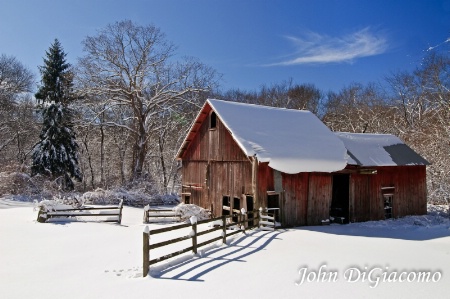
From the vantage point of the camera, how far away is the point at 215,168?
2061 cm

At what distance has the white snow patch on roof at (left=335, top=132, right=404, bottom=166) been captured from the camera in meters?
20.9

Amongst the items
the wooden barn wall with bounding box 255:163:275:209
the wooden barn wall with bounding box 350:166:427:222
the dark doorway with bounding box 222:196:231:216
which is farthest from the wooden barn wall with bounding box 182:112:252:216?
the wooden barn wall with bounding box 350:166:427:222

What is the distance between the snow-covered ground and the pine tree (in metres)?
18.8

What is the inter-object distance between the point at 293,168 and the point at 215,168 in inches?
211

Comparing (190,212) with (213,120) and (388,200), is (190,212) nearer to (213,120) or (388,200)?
(213,120)

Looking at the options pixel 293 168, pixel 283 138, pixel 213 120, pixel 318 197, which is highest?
pixel 213 120

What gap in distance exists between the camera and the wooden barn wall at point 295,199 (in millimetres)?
17656

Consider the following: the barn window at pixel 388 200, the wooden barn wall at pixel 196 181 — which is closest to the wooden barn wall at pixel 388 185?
the barn window at pixel 388 200

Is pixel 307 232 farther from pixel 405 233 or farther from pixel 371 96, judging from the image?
pixel 371 96

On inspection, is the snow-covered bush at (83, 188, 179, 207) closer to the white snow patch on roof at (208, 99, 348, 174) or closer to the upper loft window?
the upper loft window

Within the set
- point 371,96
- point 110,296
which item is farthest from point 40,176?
point 371,96

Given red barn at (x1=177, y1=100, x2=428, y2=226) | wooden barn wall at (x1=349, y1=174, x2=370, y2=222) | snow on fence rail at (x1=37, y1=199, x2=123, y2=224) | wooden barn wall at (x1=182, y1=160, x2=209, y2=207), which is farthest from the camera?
wooden barn wall at (x1=182, y1=160, x2=209, y2=207)

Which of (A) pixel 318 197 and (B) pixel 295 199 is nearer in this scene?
(B) pixel 295 199
